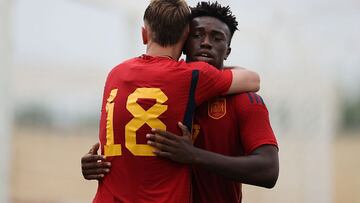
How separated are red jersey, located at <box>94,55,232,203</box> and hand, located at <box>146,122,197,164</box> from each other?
3cm

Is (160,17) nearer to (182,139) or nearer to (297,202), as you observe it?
(182,139)

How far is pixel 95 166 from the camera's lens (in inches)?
128

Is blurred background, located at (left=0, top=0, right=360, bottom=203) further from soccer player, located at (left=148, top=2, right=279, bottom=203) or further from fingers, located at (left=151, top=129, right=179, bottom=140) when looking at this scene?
fingers, located at (left=151, top=129, right=179, bottom=140)

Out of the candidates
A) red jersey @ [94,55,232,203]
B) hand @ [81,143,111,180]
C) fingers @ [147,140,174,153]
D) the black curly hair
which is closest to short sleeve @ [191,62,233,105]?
red jersey @ [94,55,232,203]

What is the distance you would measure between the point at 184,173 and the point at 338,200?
32.7 feet

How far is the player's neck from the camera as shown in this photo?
3.23 metres

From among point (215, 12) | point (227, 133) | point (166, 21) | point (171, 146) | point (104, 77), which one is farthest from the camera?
point (104, 77)

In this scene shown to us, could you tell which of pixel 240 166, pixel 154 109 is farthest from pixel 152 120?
pixel 240 166

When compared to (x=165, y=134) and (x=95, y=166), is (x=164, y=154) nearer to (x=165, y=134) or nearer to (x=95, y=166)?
(x=165, y=134)

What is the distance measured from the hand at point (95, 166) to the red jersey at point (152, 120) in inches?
1.3

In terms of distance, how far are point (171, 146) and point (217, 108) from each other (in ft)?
1.07

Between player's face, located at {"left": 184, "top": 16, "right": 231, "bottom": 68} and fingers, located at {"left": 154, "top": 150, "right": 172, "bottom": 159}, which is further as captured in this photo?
player's face, located at {"left": 184, "top": 16, "right": 231, "bottom": 68}

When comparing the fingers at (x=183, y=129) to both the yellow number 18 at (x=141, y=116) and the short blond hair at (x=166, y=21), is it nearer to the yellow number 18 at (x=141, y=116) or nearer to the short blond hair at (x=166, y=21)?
the yellow number 18 at (x=141, y=116)

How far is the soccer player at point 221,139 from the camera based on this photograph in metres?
3.11
